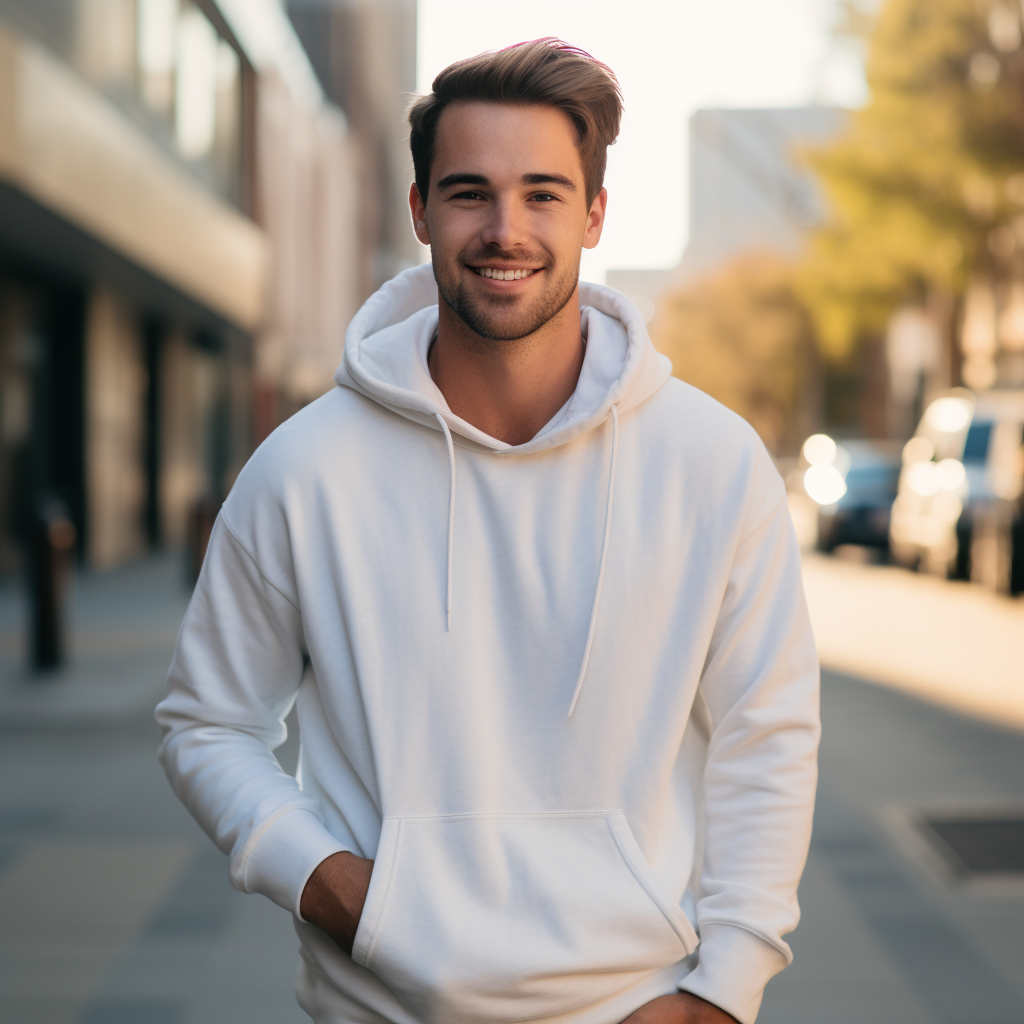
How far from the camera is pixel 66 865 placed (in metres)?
5.41

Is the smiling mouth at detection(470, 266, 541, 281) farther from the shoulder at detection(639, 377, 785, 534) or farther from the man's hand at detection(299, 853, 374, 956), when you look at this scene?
the man's hand at detection(299, 853, 374, 956)

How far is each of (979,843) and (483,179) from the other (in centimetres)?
465

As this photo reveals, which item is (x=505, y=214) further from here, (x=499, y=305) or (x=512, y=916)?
(x=512, y=916)

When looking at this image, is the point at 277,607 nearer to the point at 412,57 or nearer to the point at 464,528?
the point at 464,528

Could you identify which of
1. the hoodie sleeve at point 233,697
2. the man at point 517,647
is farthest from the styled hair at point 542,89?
the hoodie sleeve at point 233,697

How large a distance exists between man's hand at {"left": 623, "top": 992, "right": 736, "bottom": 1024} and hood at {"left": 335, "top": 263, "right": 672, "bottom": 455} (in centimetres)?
73

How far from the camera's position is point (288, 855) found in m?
1.87

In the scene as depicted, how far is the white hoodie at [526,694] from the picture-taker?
1827 millimetres

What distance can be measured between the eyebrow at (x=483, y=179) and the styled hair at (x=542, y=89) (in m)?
0.06

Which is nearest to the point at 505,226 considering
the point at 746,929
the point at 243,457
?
the point at 746,929

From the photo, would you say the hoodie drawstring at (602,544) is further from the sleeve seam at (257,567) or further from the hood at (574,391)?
the sleeve seam at (257,567)

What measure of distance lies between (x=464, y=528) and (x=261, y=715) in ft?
1.34

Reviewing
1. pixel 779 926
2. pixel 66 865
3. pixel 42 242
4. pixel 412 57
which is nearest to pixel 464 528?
pixel 779 926

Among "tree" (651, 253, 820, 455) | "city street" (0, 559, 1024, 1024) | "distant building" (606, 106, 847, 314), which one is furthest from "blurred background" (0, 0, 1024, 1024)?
"distant building" (606, 106, 847, 314)
